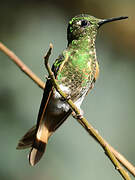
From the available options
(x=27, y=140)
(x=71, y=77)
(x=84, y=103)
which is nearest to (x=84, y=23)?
(x=71, y=77)

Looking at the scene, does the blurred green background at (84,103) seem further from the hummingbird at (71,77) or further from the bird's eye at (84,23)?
the bird's eye at (84,23)

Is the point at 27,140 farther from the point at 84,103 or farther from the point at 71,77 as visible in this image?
the point at 84,103

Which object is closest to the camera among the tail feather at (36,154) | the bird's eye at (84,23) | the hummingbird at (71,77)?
the tail feather at (36,154)

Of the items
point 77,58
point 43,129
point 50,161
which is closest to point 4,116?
point 50,161

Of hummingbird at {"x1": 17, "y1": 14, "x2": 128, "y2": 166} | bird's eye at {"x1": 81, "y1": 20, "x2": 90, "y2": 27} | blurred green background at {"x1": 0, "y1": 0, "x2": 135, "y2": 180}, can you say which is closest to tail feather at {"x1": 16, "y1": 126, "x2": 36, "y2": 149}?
hummingbird at {"x1": 17, "y1": 14, "x2": 128, "y2": 166}

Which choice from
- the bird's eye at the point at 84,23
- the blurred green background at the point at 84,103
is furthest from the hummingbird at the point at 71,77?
the blurred green background at the point at 84,103

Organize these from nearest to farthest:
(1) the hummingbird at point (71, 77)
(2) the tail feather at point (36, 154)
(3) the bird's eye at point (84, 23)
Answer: (2) the tail feather at point (36, 154) → (1) the hummingbird at point (71, 77) → (3) the bird's eye at point (84, 23)

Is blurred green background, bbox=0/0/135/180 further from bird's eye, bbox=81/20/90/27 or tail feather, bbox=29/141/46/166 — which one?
bird's eye, bbox=81/20/90/27

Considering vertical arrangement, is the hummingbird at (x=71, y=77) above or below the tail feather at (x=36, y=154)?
above
